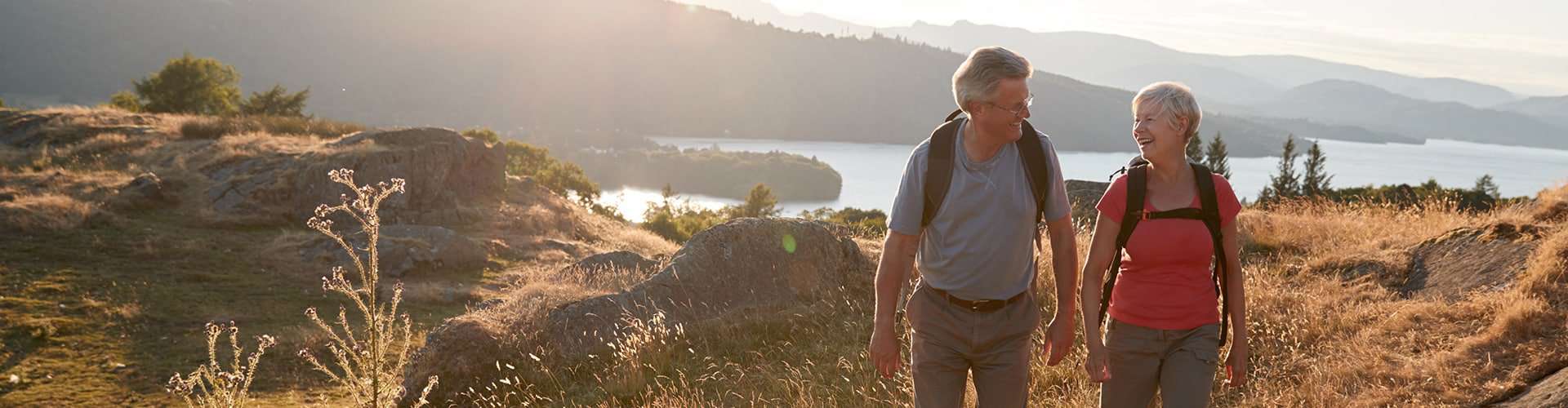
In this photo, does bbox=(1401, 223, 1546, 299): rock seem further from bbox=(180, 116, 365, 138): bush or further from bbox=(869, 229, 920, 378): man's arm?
bbox=(180, 116, 365, 138): bush

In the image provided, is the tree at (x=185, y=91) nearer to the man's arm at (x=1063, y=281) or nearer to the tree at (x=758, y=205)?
the tree at (x=758, y=205)

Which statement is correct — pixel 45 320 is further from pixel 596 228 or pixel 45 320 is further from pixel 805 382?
pixel 596 228

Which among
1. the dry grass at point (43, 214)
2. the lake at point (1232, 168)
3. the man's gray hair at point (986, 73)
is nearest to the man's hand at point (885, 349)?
the man's gray hair at point (986, 73)

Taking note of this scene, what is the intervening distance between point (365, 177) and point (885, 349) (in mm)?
17017

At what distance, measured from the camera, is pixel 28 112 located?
2448cm

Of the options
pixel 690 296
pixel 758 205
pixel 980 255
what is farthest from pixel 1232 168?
pixel 980 255

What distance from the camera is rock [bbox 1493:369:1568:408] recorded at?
13.0ft

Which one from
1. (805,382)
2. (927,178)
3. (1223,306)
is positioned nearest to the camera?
(927,178)

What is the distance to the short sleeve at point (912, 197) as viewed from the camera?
2.95 metres

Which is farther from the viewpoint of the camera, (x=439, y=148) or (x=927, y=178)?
(x=439, y=148)

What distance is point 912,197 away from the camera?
296cm

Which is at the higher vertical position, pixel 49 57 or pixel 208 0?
pixel 208 0

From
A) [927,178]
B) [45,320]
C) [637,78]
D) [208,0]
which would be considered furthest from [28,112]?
[208,0]

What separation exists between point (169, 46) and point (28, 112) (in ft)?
564
